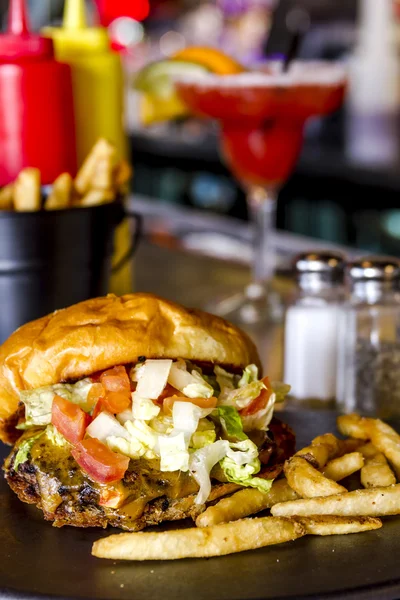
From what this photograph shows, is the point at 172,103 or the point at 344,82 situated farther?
the point at 172,103

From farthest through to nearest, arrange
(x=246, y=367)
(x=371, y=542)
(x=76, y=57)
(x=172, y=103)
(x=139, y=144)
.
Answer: (x=139, y=144) → (x=172, y=103) → (x=76, y=57) → (x=246, y=367) → (x=371, y=542)

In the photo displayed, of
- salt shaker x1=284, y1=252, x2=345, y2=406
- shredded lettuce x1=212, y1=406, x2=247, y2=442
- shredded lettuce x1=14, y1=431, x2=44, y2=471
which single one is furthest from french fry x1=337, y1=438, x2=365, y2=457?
shredded lettuce x1=14, y1=431, x2=44, y2=471

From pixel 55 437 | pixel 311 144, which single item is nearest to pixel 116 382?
pixel 55 437

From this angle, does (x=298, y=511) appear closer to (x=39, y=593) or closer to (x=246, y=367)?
(x=246, y=367)

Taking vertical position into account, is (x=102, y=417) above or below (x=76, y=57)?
below

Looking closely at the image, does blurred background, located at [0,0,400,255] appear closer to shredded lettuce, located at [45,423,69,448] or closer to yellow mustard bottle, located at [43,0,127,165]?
yellow mustard bottle, located at [43,0,127,165]

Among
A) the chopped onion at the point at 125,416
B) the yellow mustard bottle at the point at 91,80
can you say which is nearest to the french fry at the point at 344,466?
the chopped onion at the point at 125,416

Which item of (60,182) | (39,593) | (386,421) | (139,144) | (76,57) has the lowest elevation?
(139,144)

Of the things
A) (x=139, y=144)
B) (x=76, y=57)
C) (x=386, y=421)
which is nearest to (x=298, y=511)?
(x=386, y=421)

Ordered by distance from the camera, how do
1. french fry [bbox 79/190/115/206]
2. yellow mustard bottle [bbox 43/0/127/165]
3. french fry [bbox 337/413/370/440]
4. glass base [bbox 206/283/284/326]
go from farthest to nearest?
glass base [bbox 206/283/284/326]
yellow mustard bottle [bbox 43/0/127/165]
french fry [bbox 79/190/115/206]
french fry [bbox 337/413/370/440]
